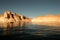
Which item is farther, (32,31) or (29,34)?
(32,31)

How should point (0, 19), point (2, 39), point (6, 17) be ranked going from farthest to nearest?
point (0, 19), point (6, 17), point (2, 39)

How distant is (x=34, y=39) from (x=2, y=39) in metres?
6.31

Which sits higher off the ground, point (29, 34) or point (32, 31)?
point (32, 31)

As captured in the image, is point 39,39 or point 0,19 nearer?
Answer: point 39,39

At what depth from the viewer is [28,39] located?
30.3 m

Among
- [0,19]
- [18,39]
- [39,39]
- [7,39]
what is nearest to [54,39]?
[39,39]

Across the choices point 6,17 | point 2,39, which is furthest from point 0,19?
point 2,39

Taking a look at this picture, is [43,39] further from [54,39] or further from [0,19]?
[0,19]

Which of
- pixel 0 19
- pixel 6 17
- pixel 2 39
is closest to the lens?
pixel 2 39

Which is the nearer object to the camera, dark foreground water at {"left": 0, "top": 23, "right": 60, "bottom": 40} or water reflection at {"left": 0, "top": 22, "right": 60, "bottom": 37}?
dark foreground water at {"left": 0, "top": 23, "right": 60, "bottom": 40}

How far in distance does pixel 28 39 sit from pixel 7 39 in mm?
4140

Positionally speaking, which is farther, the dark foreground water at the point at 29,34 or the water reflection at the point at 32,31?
the water reflection at the point at 32,31

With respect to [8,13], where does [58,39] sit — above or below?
below

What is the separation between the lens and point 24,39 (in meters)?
30.3
